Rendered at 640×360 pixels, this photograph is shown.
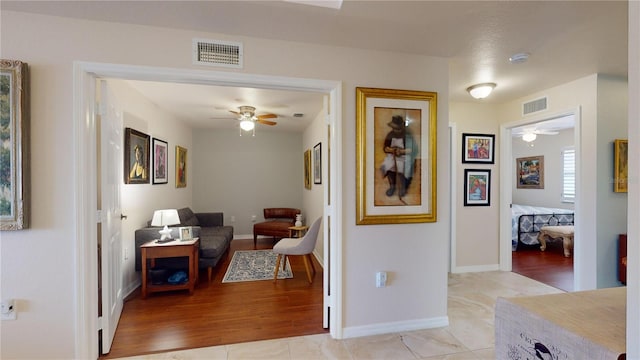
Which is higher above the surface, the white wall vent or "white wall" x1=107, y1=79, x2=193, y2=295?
the white wall vent

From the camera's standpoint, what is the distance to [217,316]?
8.71ft

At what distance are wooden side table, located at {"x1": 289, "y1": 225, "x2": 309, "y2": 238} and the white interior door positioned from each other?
9.23 feet

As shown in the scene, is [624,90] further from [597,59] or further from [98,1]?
[98,1]

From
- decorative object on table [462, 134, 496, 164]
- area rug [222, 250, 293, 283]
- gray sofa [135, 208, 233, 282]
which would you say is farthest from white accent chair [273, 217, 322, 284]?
decorative object on table [462, 134, 496, 164]

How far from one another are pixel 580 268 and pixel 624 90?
1945 millimetres

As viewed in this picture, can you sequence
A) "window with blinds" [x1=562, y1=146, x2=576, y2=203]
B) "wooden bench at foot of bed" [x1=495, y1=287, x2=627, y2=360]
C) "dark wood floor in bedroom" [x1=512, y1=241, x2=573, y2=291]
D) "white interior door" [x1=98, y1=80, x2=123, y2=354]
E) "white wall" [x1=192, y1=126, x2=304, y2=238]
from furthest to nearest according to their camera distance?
"window with blinds" [x1=562, y1=146, x2=576, y2=203], "white wall" [x1=192, y1=126, x2=304, y2=238], "dark wood floor in bedroom" [x1=512, y1=241, x2=573, y2=291], "white interior door" [x1=98, y1=80, x2=123, y2=354], "wooden bench at foot of bed" [x1=495, y1=287, x2=627, y2=360]

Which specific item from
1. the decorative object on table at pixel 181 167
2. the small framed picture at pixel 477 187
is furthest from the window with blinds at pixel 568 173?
the decorative object on table at pixel 181 167

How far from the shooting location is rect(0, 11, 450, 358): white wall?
1803 mm

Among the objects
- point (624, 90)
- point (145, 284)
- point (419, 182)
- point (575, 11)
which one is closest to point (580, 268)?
point (624, 90)

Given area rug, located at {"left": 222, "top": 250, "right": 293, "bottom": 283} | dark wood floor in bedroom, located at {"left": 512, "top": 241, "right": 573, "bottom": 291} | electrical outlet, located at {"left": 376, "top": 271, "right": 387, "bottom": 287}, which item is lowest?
dark wood floor in bedroom, located at {"left": 512, "top": 241, "right": 573, "bottom": 291}

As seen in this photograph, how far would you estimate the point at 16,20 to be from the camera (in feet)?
5.81

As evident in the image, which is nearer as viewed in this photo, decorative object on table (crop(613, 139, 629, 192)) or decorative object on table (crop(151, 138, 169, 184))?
decorative object on table (crop(613, 139, 629, 192))

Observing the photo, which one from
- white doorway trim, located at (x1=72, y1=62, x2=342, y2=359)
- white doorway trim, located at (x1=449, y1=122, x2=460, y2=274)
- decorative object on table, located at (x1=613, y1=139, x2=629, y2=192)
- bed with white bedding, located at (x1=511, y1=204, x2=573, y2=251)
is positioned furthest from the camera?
bed with white bedding, located at (x1=511, y1=204, x2=573, y2=251)

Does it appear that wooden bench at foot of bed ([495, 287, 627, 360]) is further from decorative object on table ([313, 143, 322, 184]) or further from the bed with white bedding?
the bed with white bedding
